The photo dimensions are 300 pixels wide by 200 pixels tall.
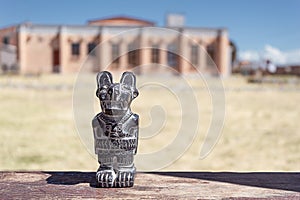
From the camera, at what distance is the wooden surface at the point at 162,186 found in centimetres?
178

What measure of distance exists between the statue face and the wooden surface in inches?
14.5

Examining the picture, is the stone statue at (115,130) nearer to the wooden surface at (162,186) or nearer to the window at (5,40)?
the wooden surface at (162,186)

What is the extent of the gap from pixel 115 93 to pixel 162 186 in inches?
20.6

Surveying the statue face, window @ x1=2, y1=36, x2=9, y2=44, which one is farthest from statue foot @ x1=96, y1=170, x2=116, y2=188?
window @ x1=2, y1=36, x2=9, y2=44

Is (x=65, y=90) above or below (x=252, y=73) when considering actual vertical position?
below

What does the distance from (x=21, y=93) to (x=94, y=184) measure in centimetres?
1377

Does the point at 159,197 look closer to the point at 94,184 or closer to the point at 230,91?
the point at 94,184

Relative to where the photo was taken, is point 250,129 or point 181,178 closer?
point 181,178

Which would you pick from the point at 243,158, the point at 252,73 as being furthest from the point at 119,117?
the point at 252,73

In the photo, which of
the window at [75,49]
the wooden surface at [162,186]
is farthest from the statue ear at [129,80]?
the window at [75,49]

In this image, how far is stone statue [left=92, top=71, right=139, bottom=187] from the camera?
1.77 m

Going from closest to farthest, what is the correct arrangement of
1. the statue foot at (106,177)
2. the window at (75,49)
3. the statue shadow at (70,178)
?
the statue foot at (106,177), the statue shadow at (70,178), the window at (75,49)

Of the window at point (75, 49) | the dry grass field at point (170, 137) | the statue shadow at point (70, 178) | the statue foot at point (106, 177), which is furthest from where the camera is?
the window at point (75, 49)

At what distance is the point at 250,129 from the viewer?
826 centimetres
